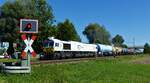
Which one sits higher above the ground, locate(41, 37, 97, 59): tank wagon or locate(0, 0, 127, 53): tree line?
locate(0, 0, 127, 53): tree line

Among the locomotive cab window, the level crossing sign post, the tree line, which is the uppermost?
the tree line

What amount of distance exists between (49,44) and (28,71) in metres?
44.7

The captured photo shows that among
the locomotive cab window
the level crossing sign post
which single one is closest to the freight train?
the locomotive cab window

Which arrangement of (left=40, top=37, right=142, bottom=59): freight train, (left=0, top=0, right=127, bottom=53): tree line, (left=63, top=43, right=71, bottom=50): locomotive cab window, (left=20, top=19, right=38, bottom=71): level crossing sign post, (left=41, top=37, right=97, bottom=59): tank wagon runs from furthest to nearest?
(left=0, top=0, right=127, bottom=53): tree line → (left=63, top=43, right=71, bottom=50): locomotive cab window → (left=40, top=37, right=142, bottom=59): freight train → (left=41, top=37, right=97, bottom=59): tank wagon → (left=20, top=19, right=38, bottom=71): level crossing sign post

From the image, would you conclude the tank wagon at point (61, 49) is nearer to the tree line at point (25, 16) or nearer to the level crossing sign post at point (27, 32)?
the tree line at point (25, 16)

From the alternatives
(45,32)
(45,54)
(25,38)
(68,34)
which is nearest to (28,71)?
(25,38)

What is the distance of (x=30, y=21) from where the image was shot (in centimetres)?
1872

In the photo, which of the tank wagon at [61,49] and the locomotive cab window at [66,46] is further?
the locomotive cab window at [66,46]

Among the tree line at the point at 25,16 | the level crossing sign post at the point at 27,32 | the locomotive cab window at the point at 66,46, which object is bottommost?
the level crossing sign post at the point at 27,32

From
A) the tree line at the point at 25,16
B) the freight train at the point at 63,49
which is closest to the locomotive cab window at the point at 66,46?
the freight train at the point at 63,49

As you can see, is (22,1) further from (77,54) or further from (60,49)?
(60,49)

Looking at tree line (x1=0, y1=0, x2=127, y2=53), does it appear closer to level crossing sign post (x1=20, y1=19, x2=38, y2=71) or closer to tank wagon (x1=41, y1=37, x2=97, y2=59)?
tank wagon (x1=41, y1=37, x2=97, y2=59)

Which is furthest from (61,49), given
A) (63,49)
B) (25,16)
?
(25,16)

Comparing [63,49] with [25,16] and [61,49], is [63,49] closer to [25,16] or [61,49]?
[61,49]
